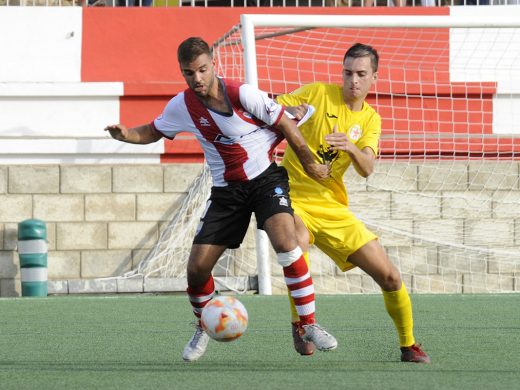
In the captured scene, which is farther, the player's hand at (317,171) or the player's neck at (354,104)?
the player's neck at (354,104)

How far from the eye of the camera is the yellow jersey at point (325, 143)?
651 cm

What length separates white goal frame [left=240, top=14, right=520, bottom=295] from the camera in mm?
10918

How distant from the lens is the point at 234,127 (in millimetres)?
6125

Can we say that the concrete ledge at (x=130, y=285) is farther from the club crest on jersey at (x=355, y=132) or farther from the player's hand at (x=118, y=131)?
the player's hand at (x=118, y=131)

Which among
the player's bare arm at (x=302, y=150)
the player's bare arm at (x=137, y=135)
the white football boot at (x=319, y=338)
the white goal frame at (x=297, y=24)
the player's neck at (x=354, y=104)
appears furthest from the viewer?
the white goal frame at (x=297, y=24)

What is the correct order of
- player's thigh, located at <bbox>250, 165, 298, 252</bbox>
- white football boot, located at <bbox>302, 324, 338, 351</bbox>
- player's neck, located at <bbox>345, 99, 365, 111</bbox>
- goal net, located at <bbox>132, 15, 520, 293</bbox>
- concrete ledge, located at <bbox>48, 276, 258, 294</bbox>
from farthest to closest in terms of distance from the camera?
goal net, located at <bbox>132, 15, 520, 293</bbox> → concrete ledge, located at <bbox>48, 276, 258, 294</bbox> → player's neck, located at <bbox>345, 99, 365, 111</bbox> → player's thigh, located at <bbox>250, 165, 298, 252</bbox> → white football boot, located at <bbox>302, 324, 338, 351</bbox>

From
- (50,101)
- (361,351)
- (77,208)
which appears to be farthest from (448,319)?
(50,101)

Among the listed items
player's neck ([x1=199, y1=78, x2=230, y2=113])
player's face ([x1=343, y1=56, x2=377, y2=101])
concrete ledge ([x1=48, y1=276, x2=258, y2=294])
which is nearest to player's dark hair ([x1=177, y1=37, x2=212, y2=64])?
player's neck ([x1=199, y1=78, x2=230, y2=113])

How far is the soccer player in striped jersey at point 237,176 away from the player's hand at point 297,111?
11 centimetres

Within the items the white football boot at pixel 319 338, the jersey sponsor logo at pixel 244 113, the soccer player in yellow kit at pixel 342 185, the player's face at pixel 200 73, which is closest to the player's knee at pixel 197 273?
the soccer player in yellow kit at pixel 342 185

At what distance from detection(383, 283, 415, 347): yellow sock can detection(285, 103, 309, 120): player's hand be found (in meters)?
1.07

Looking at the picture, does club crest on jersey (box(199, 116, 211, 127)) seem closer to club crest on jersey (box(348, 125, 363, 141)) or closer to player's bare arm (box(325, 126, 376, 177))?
player's bare arm (box(325, 126, 376, 177))

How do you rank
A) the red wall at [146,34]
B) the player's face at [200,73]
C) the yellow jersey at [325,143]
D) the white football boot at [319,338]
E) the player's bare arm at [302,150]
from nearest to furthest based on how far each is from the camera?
the white football boot at [319,338], the player's face at [200,73], the player's bare arm at [302,150], the yellow jersey at [325,143], the red wall at [146,34]

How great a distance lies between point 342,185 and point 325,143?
0.26m
